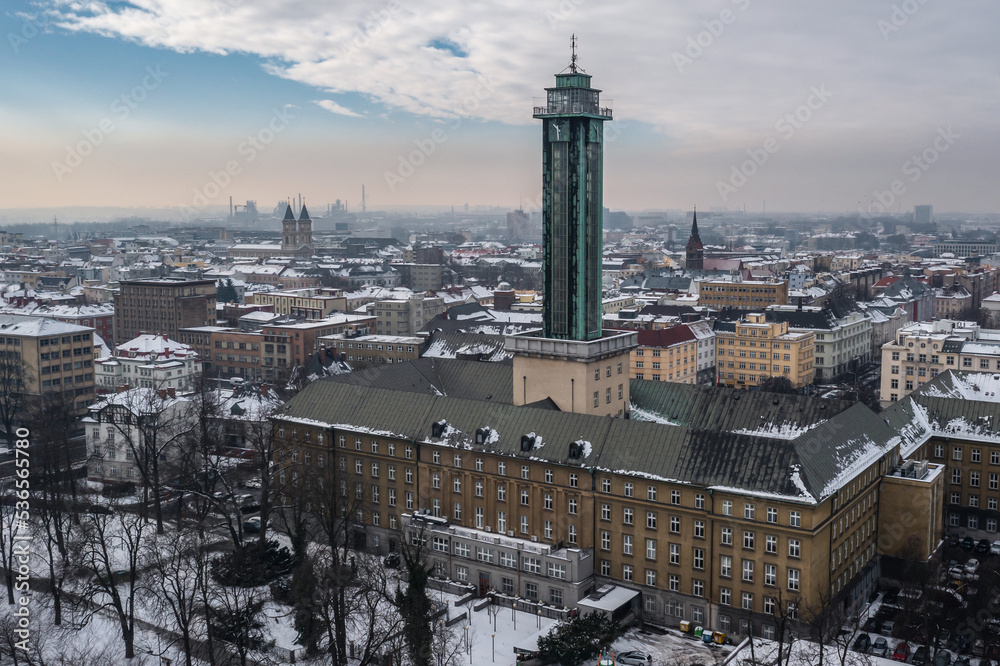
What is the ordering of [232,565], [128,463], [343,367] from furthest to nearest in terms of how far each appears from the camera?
[343,367] < [128,463] < [232,565]

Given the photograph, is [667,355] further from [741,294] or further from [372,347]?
[741,294]

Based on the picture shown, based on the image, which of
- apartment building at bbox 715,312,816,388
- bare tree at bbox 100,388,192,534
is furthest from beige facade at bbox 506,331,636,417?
apartment building at bbox 715,312,816,388

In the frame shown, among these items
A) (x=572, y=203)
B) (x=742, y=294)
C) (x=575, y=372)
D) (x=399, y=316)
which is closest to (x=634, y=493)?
(x=575, y=372)

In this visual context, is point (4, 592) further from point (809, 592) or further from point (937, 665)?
point (937, 665)

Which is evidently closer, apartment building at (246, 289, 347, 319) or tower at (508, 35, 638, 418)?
tower at (508, 35, 638, 418)

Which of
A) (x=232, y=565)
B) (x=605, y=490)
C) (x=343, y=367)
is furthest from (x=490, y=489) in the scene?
(x=343, y=367)

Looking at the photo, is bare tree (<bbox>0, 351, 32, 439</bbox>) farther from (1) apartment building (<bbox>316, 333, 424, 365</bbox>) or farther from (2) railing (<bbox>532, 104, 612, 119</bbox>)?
(2) railing (<bbox>532, 104, 612, 119</bbox>)

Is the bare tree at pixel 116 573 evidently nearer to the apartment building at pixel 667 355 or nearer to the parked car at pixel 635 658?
the parked car at pixel 635 658
